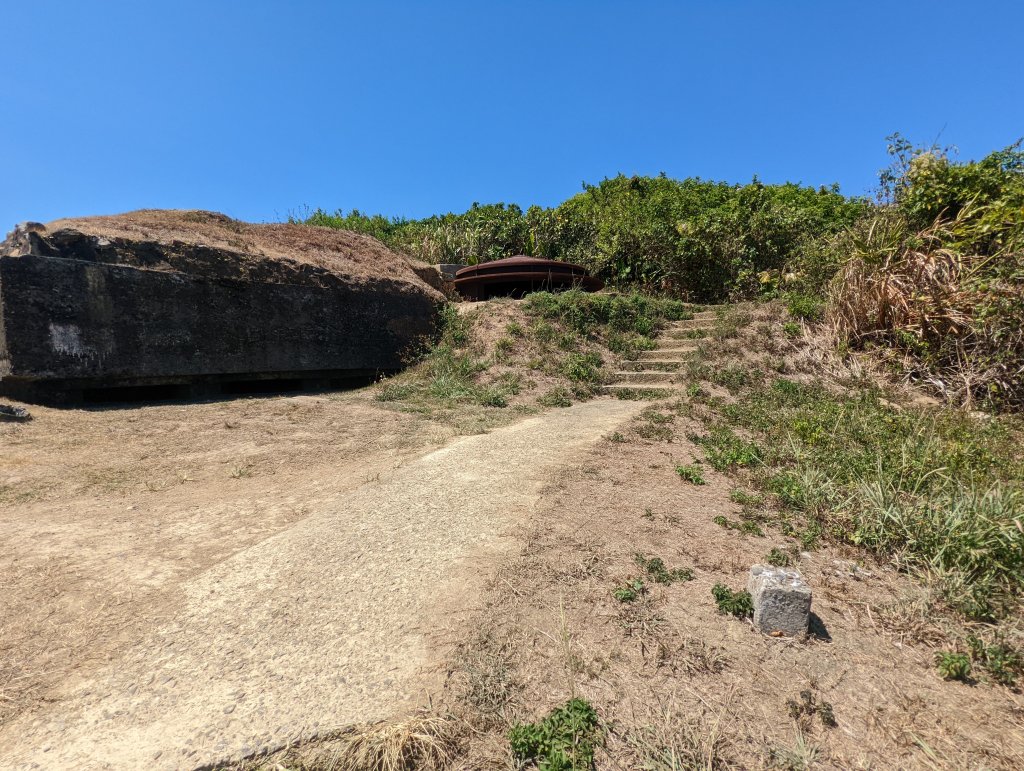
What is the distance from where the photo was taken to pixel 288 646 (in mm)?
2004

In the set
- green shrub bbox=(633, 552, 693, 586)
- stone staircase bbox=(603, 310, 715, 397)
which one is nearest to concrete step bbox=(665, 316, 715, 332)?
stone staircase bbox=(603, 310, 715, 397)

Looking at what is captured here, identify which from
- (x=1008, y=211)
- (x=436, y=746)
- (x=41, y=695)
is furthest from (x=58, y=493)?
(x=1008, y=211)

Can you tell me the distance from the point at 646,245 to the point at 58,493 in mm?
12052

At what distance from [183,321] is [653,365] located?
6.53 meters

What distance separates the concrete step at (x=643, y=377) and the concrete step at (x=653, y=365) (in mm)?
224

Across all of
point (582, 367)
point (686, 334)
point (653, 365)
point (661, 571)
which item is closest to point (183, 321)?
point (582, 367)

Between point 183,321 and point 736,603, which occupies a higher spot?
point 183,321

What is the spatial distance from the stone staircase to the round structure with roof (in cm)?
222

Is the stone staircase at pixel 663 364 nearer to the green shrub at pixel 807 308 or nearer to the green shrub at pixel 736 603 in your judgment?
the green shrub at pixel 807 308

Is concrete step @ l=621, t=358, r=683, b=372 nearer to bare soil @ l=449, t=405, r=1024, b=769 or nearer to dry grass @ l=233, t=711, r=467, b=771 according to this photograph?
bare soil @ l=449, t=405, r=1024, b=769

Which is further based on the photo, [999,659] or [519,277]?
[519,277]

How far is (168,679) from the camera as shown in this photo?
1840 mm

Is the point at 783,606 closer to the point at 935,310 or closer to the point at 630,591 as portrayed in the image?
the point at 630,591

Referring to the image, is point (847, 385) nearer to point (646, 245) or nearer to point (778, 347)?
point (778, 347)
